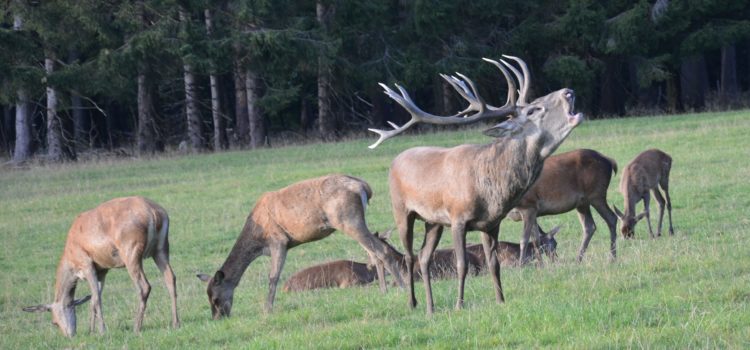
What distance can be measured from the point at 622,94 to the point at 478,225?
35896mm

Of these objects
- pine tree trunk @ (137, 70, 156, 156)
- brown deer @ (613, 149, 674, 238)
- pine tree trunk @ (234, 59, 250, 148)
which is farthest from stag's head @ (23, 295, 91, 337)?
pine tree trunk @ (137, 70, 156, 156)

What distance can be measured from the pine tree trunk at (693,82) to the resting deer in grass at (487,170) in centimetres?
3211

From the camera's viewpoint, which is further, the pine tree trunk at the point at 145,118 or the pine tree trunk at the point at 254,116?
the pine tree trunk at the point at 145,118

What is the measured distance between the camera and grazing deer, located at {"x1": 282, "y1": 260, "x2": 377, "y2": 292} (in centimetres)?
1348

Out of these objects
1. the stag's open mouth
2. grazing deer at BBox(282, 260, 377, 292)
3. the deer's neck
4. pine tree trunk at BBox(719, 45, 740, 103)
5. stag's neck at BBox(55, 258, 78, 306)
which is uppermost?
pine tree trunk at BBox(719, 45, 740, 103)

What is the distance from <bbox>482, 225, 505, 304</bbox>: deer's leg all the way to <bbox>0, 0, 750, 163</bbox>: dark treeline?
26.1 m

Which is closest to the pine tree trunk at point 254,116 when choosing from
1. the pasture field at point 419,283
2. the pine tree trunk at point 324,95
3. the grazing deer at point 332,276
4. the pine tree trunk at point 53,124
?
the pine tree trunk at point 324,95

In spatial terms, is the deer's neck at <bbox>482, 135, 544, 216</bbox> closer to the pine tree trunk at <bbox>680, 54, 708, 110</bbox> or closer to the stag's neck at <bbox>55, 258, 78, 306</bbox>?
the stag's neck at <bbox>55, 258, 78, 306</bbox>

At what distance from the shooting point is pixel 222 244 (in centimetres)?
1791

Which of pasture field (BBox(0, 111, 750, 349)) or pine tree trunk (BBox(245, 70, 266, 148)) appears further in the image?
pine tree trunk (BBox(245, 70, 266, 148))

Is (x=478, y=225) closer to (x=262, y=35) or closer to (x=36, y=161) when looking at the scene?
(x=262, y=35)

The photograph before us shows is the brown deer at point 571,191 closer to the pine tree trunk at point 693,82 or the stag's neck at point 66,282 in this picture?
the stag's neck at point 66,282

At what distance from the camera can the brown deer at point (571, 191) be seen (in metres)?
13.4

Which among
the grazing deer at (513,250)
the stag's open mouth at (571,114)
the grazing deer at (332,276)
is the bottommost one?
the grazing deer at (332,276)
